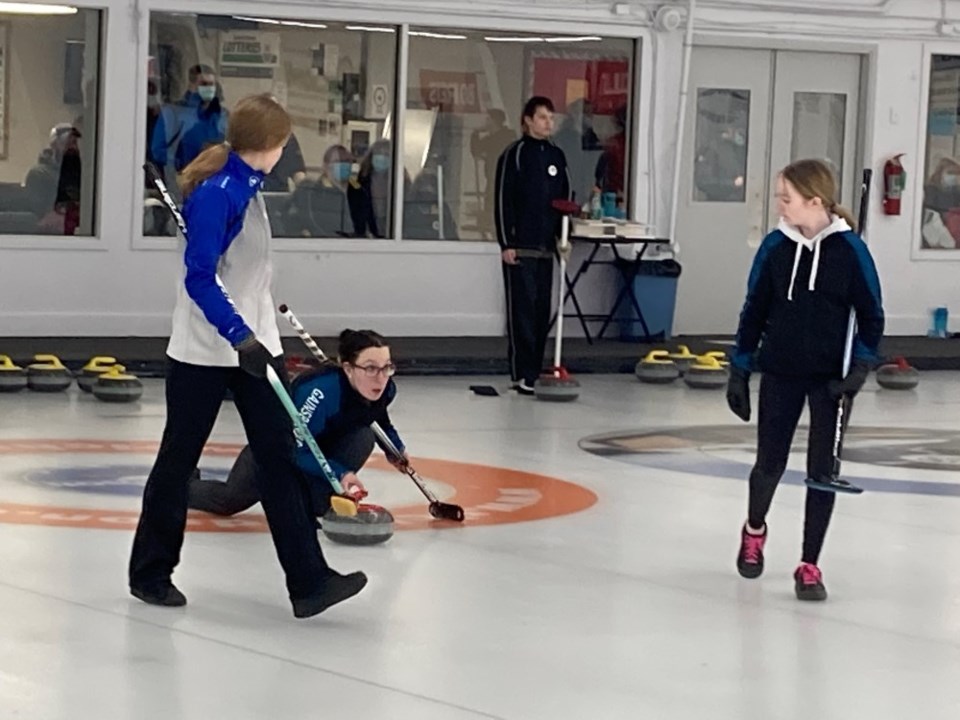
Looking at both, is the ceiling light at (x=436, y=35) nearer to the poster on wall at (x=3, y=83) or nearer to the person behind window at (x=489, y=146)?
the person behind window at (x=489, y=146)

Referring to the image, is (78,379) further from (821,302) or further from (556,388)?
(821,302)

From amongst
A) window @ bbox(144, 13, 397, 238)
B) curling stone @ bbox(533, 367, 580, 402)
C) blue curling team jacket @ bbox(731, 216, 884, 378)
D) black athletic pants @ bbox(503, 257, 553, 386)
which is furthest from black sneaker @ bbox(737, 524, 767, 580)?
window @ bbox(144, 13, 397, 238)

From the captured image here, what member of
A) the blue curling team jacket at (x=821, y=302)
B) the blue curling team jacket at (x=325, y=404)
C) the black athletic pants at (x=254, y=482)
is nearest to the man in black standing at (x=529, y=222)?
the black athletic pants at (x=254, y=482)

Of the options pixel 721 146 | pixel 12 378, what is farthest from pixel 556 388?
pixel 721 146

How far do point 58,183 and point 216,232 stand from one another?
10190 millimetres

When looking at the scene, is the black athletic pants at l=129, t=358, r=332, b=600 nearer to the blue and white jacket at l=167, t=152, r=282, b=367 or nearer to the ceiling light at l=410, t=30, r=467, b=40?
the blue and white jacket at l=167, t=152, r=282, b=367

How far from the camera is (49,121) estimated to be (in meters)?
16.7

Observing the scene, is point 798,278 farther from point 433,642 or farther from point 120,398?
point 120,398

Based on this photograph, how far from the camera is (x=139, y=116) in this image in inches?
664

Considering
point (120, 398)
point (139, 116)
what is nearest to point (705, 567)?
point (120, 398)

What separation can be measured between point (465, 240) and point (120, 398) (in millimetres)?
5351

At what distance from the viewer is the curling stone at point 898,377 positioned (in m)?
16.3

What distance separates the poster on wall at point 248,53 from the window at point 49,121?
1.02m

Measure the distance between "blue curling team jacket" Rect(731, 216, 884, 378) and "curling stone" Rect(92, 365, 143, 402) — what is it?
6.22 meters
